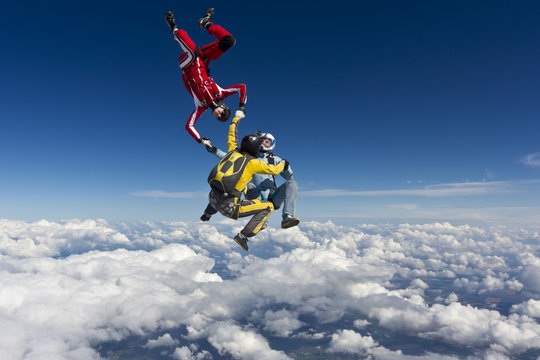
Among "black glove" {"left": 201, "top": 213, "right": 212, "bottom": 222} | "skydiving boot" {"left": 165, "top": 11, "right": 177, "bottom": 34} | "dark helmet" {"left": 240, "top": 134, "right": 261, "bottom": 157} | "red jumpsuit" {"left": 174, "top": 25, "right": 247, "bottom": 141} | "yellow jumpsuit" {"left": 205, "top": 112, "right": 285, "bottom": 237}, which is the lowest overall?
"black glove" {"left": 201, "top": 213, "right": 212, "bottom": 222}

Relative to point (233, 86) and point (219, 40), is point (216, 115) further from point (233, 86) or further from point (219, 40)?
point (219, 40)

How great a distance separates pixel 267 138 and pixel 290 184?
53.1 inches

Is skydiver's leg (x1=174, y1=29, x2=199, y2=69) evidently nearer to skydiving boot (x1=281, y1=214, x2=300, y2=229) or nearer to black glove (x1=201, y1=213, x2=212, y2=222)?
black glove (x1=201, y1=213, x2=212, y2=222)

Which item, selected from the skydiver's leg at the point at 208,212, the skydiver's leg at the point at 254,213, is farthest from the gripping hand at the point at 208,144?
the skydiver's leg at the point at 208,212

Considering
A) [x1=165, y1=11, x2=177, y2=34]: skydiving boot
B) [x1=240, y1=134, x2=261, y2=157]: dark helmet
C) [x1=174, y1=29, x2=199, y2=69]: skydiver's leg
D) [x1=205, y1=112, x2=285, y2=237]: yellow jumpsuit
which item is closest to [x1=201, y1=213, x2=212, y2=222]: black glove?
[x1=205, y1=112, x2=285, y2=237]: yellow jumpsuit

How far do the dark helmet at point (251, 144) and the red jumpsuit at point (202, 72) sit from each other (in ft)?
2.95

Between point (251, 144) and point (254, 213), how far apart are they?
1586mm

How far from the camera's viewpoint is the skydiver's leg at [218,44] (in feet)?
17.5

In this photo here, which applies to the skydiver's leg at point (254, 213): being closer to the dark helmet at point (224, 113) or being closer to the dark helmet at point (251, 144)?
the dark helmet at point (251, 144)

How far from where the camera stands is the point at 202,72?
560 cm

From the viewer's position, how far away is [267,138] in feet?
18.8

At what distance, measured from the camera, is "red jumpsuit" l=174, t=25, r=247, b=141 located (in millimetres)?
5371

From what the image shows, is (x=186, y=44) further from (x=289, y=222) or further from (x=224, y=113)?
(x=289, y=222)

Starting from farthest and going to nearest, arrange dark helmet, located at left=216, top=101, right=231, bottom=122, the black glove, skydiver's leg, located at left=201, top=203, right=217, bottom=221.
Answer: the black glove
skydiver's leg, located at left=201, top=203, right=217, bottom=221
dark helmet, located at left=216, top=101, right=231, bottom=122
